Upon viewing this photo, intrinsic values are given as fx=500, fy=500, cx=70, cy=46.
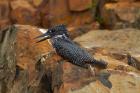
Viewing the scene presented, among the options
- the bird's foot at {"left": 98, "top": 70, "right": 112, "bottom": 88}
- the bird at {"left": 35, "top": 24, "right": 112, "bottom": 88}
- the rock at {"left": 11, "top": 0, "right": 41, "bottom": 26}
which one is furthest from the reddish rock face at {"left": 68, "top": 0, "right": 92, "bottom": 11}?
the bird's foot at {"left": 98, "top": 70, "right": 112, "bottom": 88}

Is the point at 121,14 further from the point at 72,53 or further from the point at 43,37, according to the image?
the point at 72,53

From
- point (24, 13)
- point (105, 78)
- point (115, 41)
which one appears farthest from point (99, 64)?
point (24, 13)

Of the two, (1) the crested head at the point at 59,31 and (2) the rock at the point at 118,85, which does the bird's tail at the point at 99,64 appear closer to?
(2) the rock at the point at 118,85

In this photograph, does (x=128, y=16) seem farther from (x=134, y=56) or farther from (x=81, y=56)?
(x=81, y=56)

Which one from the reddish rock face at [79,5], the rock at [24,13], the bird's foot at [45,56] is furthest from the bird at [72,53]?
the rock at [24,13]

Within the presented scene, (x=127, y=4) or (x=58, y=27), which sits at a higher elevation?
(x=58, y=27)

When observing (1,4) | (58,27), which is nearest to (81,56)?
(58,27)
